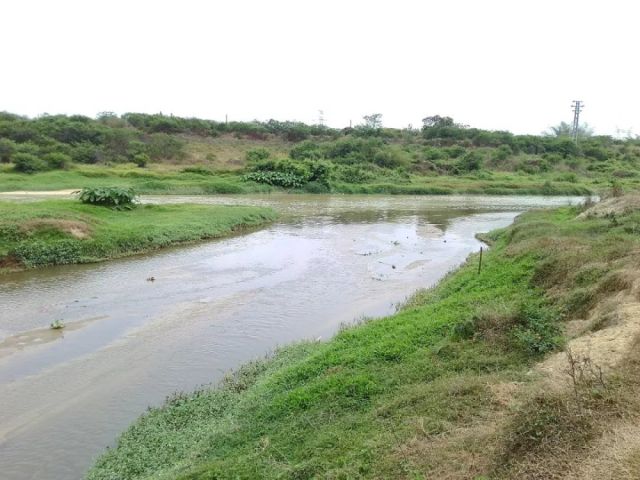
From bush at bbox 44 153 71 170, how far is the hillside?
0.31 feet

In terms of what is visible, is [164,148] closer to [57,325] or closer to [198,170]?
[198,170]

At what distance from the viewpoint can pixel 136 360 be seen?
36.8ft

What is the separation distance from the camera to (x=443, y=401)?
6.41 metres

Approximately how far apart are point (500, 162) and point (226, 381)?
72301 millimetres

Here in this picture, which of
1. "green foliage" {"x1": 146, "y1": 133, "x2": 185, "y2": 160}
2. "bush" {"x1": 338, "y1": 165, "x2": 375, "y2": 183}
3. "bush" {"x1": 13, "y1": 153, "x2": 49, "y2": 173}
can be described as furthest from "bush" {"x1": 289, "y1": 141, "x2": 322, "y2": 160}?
"bush" {"x1": 13, "y1": 153, "x2": 49, "y2": 173}

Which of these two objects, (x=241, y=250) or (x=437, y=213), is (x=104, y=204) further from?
(x=437, y=213)

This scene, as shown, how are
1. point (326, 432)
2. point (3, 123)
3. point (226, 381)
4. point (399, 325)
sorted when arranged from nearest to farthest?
point (326, 432) < point (226, 381) < point (399, 325) < point (3, 123)

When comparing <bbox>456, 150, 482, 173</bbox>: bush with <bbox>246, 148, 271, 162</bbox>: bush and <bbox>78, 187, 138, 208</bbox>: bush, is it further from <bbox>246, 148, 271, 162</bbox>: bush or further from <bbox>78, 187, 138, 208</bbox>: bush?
<bbox>78, 187, 138, 208</bbox>: bush

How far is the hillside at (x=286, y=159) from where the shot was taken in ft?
168

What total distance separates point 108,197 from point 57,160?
2906cm

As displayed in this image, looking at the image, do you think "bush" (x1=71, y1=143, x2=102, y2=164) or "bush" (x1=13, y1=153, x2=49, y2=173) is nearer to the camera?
"bush" (x1=13, y1=153, x2=49, y2=173)

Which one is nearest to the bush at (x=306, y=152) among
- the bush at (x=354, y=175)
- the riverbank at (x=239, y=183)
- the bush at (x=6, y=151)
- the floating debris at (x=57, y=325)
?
the bush at (x=354, y=175)

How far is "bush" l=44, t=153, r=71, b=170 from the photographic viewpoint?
171 feet

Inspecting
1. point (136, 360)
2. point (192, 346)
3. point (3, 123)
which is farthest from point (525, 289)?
point (3, 123)
